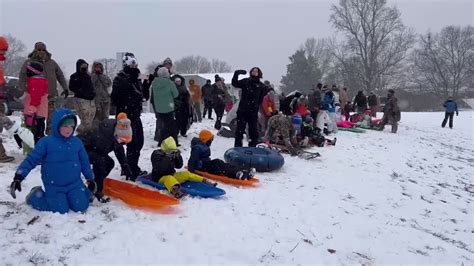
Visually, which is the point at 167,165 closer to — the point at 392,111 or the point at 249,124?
the point at 249,124

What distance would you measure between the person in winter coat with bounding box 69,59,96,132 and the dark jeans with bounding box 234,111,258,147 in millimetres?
3179

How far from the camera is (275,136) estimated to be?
1012cm

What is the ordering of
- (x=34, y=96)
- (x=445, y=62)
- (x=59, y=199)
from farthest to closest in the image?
(x=445, y=62)
(x=34, y=96)
(x=59, y=199)

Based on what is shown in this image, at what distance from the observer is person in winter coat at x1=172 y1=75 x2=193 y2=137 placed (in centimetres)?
986

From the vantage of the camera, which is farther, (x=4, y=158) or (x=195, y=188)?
(x=4, y=158)

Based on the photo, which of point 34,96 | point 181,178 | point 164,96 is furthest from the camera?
point 164,96

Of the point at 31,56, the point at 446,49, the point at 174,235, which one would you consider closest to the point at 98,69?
the point at 31,56

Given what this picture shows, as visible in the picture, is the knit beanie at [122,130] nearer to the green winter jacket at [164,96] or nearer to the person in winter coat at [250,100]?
the green winter jacket at [164,96]

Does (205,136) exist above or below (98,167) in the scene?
above

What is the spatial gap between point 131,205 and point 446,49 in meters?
57.8

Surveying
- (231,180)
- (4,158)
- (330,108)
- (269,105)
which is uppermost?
(269,105)

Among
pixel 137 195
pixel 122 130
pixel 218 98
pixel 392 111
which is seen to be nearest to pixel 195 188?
pixel 137 195

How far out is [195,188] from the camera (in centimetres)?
620

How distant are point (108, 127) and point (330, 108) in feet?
35.1
